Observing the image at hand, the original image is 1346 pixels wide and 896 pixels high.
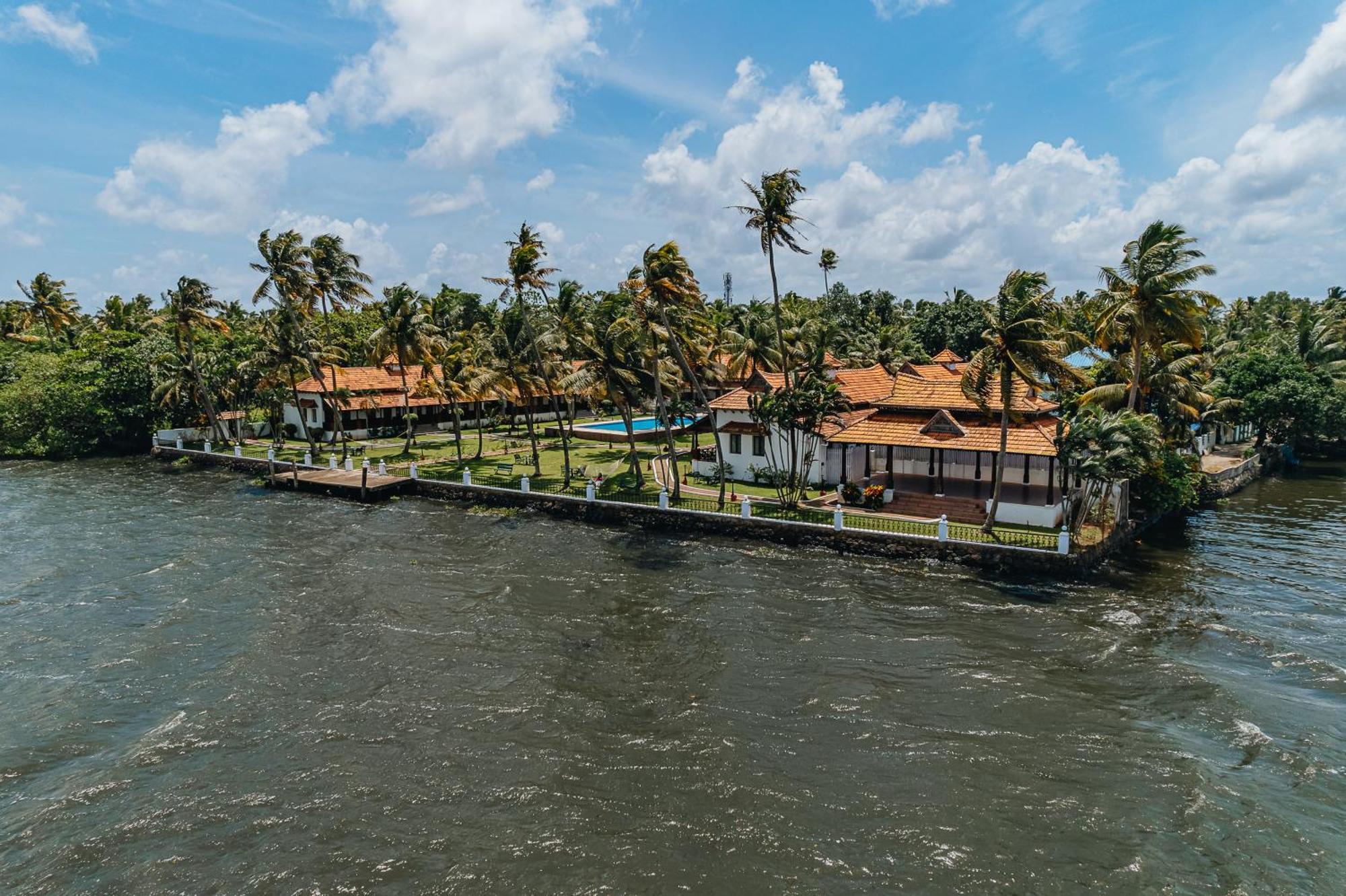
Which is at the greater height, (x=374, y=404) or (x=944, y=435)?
(x=374, y=404)

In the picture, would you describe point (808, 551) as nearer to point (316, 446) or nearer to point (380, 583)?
point (380, 583)

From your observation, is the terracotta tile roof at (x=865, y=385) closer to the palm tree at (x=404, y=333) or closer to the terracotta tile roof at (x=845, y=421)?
the terracotta tile roof at (x=845, y=421)

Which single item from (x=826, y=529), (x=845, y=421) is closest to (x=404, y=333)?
(x=845, y=421)

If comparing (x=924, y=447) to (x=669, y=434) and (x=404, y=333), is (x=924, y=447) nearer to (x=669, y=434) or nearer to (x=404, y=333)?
(x=669, y=434)

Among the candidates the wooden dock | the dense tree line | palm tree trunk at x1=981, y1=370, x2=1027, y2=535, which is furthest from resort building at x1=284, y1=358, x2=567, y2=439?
palm tree trunk at x1=981, y1=370, x2=1027, y2=535

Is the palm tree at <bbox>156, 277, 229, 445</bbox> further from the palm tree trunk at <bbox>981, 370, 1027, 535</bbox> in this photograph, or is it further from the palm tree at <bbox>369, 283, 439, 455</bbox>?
the palm tree trunk at <bbox>981, 370, 1027, 535</bbox>
